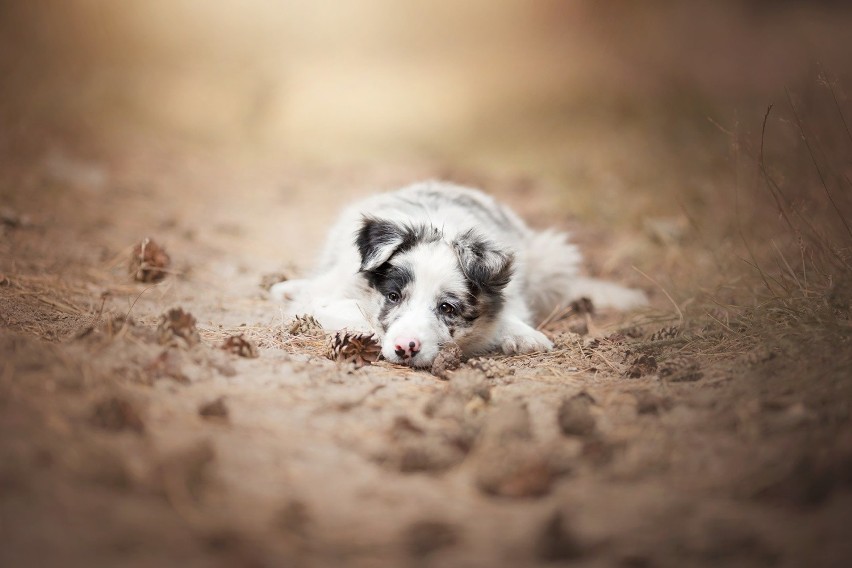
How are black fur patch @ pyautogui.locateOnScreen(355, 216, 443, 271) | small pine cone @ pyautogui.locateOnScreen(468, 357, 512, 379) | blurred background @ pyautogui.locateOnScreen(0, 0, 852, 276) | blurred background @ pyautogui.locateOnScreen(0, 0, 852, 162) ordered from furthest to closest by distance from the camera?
blurred background @ pyautogui.locateOnScreen(0, 0, 852, 162) → blurred background @ pyautogui.locateOnScreen(0, 0, 852, 276) → black fur patch @ pyautogui.locateOnScreen(355, 216, 443, 271) → small pine cone @ pyautogui.locateOnScreen(468, 357, 512, 379)

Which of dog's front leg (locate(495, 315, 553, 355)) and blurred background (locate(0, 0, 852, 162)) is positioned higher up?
blurred background (locate(0, 0, 852, 162))

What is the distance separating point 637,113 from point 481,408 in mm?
8522

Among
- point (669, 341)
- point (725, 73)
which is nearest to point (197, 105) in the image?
point (725, 73)

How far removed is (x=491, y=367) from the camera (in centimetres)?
372

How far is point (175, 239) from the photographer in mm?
6387

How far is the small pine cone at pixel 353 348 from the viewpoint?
3.69 meters

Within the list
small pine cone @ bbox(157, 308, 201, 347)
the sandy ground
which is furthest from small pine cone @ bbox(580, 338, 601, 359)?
small pine cone @ bbox(157, 308, 201, 347)

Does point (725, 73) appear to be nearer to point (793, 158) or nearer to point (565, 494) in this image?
point (793, 158)

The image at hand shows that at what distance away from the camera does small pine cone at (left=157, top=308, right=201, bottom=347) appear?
3252 millimetres

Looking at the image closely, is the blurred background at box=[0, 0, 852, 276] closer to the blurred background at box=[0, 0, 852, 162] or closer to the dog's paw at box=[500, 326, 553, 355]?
the blurred background at box=[0, 0, 852, 162]

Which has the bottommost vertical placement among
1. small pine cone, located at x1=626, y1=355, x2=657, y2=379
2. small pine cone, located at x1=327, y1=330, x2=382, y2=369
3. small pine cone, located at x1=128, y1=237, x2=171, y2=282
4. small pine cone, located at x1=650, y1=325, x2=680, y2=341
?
small pine cone, located at x1=626, y1=355, x2=657, y2=379

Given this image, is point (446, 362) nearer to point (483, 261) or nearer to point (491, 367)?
point (491, 367)

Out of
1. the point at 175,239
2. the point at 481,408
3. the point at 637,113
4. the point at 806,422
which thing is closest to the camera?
the point at 806,422

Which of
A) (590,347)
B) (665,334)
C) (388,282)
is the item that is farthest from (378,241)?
(665,334)
